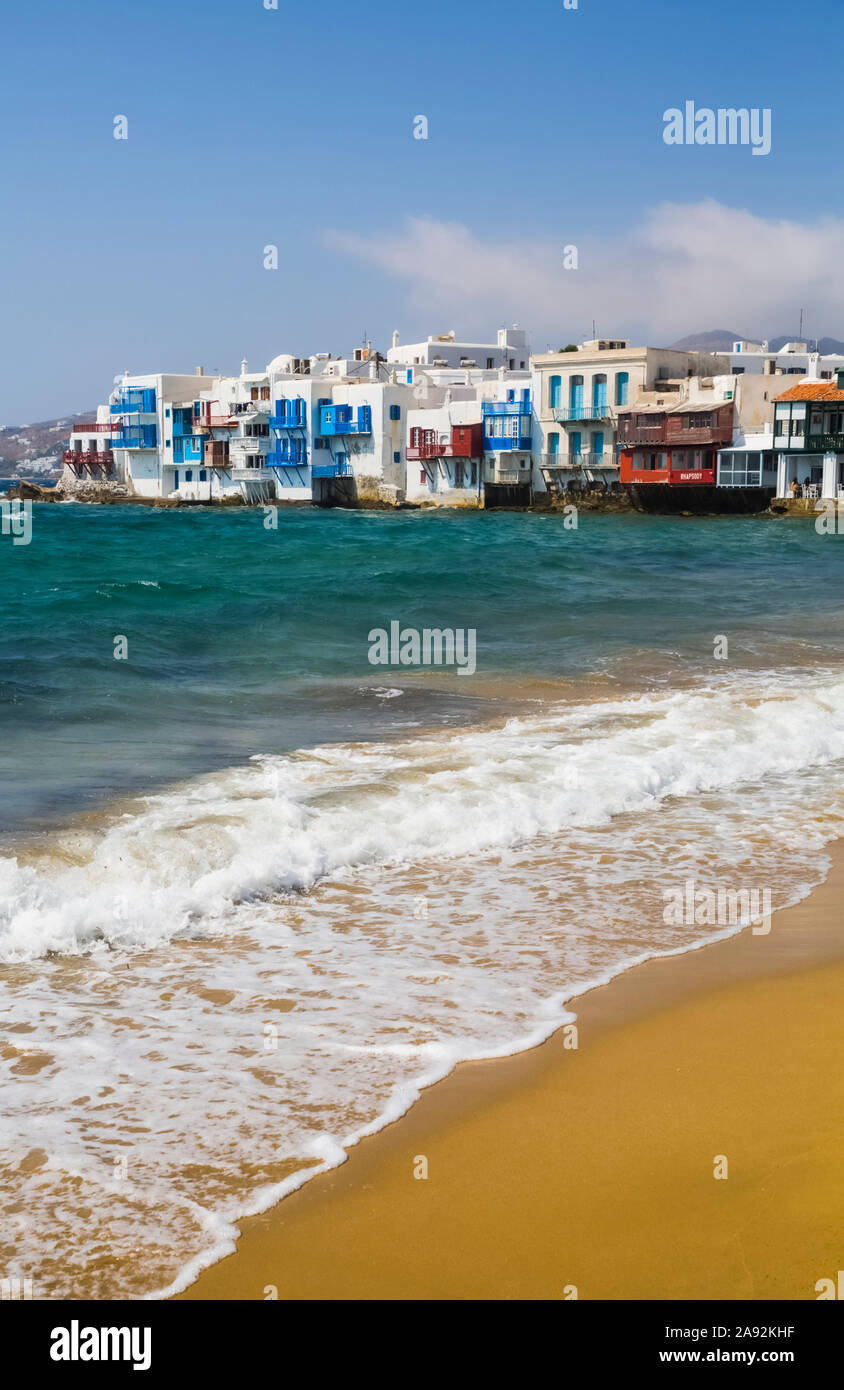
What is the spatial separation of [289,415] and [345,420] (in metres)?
4.69

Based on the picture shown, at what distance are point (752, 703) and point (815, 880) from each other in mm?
6315

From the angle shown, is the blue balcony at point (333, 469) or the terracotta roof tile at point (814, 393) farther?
the blue balcony at point (333, 469)

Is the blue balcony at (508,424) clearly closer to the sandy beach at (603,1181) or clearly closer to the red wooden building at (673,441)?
the red wooden building at (673,441)

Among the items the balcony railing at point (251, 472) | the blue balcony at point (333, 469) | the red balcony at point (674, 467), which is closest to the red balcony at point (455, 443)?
the blue balcony at point (333, 469)

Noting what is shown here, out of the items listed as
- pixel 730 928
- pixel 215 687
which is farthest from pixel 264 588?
pixel 730 928

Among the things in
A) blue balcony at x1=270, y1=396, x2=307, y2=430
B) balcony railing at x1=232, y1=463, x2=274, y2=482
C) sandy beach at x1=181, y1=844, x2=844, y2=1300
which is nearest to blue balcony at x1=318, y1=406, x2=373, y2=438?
blue balcony at x1=270, y1=396, x2=307, y2=430

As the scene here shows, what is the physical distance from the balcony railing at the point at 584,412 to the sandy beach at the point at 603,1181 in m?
67.6

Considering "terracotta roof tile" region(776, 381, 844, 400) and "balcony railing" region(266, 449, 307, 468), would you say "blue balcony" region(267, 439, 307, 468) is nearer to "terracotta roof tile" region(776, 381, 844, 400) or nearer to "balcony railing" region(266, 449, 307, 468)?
"balcony railing" region(266, 449, 307, 468)

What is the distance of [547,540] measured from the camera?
4853cm

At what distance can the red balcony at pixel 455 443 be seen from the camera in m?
75.2

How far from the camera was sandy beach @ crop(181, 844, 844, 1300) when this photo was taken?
3.70 metres

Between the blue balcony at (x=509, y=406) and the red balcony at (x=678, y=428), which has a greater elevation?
the blue balcony at (x=509, y=406)

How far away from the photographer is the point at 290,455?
8338cm
